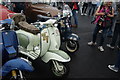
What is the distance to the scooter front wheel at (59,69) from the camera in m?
2.82

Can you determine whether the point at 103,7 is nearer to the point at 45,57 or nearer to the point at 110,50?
the point at 110,50

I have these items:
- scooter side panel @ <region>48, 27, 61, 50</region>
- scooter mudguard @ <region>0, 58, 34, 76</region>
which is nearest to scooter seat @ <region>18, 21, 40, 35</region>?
scooter side panel @ <region>48, 27, 61, 50</region>

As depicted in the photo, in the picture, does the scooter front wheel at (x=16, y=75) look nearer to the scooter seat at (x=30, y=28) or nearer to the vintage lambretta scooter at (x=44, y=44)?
the vintage lambretta scooter at (x=44, y=44)

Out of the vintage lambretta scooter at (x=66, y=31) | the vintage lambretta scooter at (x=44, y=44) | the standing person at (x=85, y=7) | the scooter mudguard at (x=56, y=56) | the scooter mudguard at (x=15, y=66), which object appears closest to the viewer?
the scooter mudguard at (x=15, y=66)

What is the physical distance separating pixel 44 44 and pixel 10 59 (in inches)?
27.8

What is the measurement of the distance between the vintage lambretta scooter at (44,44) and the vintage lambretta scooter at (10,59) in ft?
1.23

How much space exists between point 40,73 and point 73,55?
1124mm

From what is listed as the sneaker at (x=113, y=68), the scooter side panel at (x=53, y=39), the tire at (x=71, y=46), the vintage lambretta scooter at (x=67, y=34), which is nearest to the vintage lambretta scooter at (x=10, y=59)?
the scooter side panel at (x=53, y=39)

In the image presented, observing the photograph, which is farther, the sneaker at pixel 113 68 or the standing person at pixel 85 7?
the standing person at pixel 85 7

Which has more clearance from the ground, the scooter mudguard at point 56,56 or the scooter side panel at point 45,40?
the scooter side panel at point 45,40

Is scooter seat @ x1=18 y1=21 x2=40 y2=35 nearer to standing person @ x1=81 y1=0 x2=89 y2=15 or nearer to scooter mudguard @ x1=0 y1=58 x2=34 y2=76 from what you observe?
scooter mudguard @ x1=0 y1=58 x2=34 y2=76

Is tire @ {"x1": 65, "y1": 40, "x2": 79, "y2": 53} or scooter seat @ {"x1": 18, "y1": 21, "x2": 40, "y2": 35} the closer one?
scooter seat @ {"x1": 18, "y1": 21, "x2": 40, "y2": 35}

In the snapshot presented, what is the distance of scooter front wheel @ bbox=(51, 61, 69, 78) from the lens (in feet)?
9.25

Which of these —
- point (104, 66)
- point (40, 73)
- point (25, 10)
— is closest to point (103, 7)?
point (104, 66)
